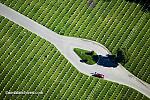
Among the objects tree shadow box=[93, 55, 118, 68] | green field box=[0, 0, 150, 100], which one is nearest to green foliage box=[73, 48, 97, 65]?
tree shadow box=[93, 55, 118, 68]

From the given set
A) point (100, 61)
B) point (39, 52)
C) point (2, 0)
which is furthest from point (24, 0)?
point (100, 61)

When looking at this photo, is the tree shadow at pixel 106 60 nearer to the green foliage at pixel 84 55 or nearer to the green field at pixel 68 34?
the green foliage at pixel 84 55

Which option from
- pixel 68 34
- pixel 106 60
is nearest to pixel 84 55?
pixel 106 60

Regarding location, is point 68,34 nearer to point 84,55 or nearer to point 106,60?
point 84,55

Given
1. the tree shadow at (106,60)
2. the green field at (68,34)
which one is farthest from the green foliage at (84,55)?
the green field at (68,34)

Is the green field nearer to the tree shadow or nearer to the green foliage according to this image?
the tree shadow
